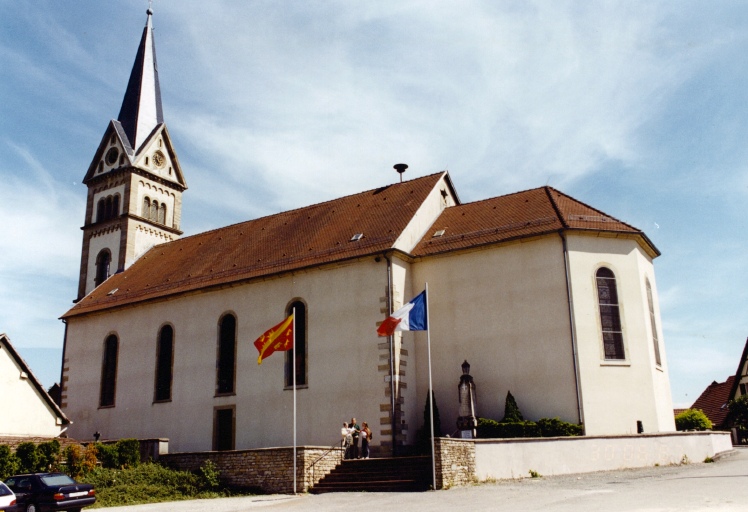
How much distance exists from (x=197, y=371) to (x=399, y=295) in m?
9.85

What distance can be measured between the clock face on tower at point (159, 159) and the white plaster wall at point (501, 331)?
21.9 meters

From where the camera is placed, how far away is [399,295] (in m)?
27.9

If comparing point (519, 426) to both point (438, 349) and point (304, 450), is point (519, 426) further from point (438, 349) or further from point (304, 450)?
point (304, 450)

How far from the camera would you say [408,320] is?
21.7 meters

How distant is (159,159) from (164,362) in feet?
50.7

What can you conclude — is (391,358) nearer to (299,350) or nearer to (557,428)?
(299,350)

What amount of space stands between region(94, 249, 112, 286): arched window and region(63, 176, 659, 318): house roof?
177 centimetres

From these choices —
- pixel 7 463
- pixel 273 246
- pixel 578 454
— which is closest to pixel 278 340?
pixel 7 463

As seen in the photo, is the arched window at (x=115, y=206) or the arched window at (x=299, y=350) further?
the arched window at (x=115, y=206)

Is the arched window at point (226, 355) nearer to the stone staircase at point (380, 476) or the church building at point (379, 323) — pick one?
the church building at point (379, 323)

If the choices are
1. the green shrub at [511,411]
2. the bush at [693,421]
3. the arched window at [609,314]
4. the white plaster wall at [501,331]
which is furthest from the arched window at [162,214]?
the bush at [693,421]

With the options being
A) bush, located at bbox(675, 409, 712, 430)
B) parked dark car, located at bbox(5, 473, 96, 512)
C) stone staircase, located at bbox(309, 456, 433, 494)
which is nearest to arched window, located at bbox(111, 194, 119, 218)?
stone staircase, located at bbox(309, 456, 433, 494)

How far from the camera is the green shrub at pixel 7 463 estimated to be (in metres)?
21.8

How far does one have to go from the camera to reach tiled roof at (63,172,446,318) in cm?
2995
